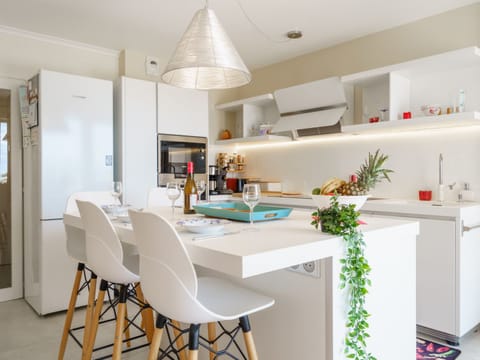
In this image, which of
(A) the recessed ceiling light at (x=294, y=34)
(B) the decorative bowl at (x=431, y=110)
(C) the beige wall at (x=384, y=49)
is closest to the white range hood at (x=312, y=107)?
(C) the beige wall at (x=384, y=49)

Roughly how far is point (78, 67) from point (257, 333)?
325cm

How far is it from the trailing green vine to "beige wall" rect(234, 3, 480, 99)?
8.01ft

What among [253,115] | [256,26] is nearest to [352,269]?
[256,26]

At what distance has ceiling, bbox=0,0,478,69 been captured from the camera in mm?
2938

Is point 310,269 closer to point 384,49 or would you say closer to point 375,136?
point 375,136

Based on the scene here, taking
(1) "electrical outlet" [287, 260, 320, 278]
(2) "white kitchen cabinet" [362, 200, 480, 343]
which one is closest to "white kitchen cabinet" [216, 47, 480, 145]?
(2) "white kitchen cabinet" [362, 200, 480, 343]

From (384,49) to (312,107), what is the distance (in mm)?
841

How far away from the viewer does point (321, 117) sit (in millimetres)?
3719

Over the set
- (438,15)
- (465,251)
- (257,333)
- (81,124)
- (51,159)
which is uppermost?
(438,15)

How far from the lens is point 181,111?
154 inches

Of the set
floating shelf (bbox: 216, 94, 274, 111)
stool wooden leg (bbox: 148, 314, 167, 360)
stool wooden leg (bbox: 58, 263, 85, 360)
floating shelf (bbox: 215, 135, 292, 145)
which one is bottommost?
stool wooden leg (bbox: 58, 263, 85, 360)

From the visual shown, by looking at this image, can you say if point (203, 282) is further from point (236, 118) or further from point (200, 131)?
point (236, 118)

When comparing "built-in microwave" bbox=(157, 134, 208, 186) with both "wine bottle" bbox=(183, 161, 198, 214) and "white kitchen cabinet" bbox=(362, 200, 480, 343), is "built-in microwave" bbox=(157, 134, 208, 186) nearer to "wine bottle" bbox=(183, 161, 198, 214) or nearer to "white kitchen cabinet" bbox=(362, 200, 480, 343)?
"wine bottle" bbox=(183, 161, 198, 214)

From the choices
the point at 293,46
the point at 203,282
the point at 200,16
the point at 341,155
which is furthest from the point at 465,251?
the point at 293,46
